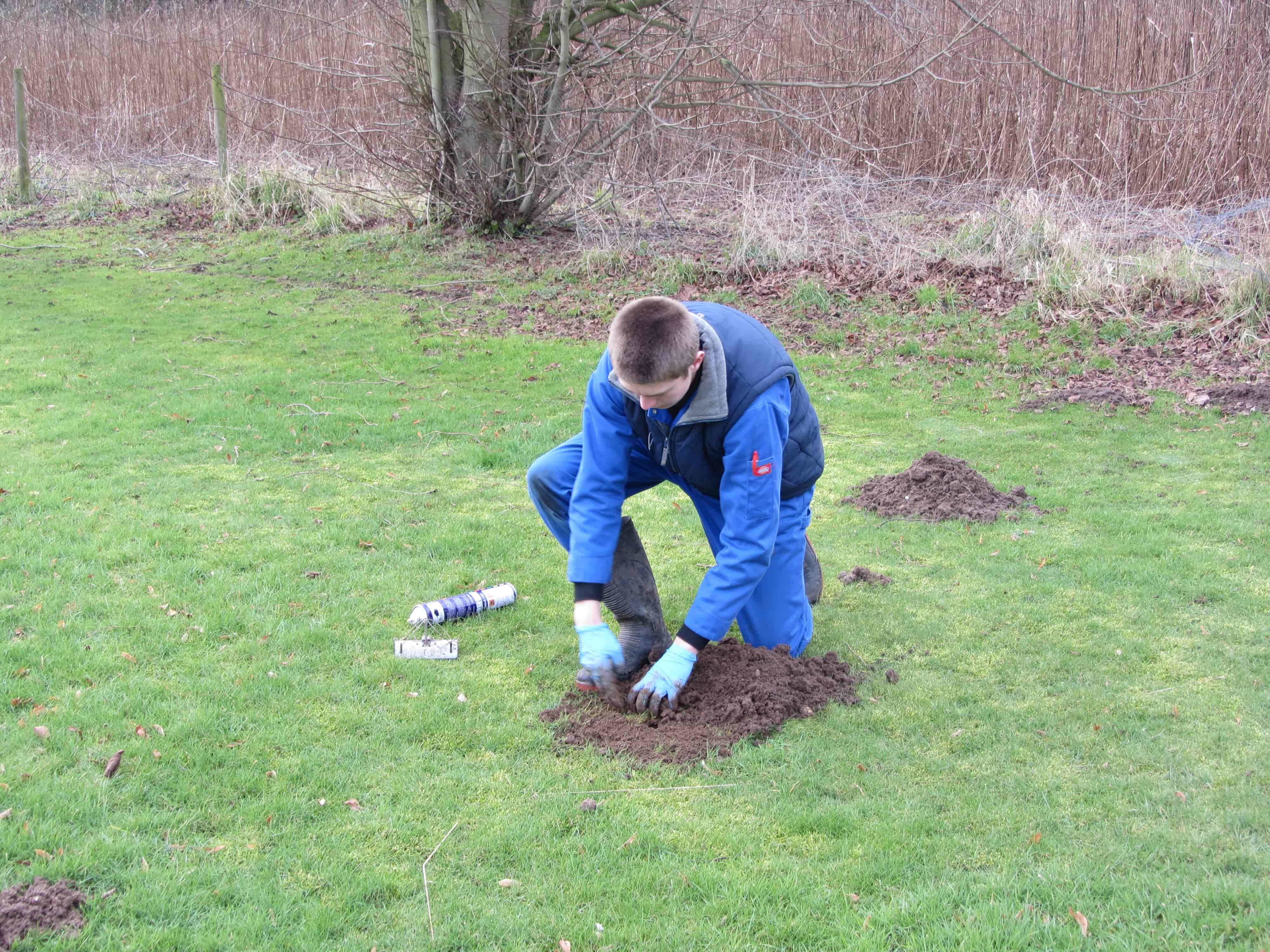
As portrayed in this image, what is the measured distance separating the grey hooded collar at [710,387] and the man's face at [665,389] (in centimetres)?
3

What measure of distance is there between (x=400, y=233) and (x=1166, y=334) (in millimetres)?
8829

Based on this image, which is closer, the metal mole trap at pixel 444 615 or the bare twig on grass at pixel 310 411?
the metal mole trap at pixel 444 615

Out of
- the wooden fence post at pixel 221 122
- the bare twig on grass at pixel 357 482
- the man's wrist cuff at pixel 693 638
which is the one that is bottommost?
the bare twig on grass at pixel 357 482

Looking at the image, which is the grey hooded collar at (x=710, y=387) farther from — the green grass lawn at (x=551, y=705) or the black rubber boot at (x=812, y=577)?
the black rubber boot at (x=812, y=577)

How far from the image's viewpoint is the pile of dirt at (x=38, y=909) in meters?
2.49

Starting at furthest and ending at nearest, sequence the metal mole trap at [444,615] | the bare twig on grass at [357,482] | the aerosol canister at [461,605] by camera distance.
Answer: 1. the bare twig on grass at [357,482]
2. the aerosol canister at [461,605]
3. the metal mole trap at [444,615]

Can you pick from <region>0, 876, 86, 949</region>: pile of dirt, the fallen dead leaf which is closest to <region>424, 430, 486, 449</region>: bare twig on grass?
<region>0, 876, 86, 949</region>: pile of dirt

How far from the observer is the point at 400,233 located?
42.5 ft

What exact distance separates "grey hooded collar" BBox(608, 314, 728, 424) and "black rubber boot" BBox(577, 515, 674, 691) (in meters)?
0.69

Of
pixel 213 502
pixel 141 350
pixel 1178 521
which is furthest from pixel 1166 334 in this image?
Result: pixel 141 350

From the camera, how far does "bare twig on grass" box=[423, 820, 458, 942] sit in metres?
2.62

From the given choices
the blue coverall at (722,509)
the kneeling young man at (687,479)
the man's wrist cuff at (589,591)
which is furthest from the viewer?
the man's wrist cuff at (589,591)

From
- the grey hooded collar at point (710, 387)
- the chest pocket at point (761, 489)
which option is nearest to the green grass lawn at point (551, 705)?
the chest pocket at point (761, 489)

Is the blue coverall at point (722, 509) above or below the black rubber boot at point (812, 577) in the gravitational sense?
above
